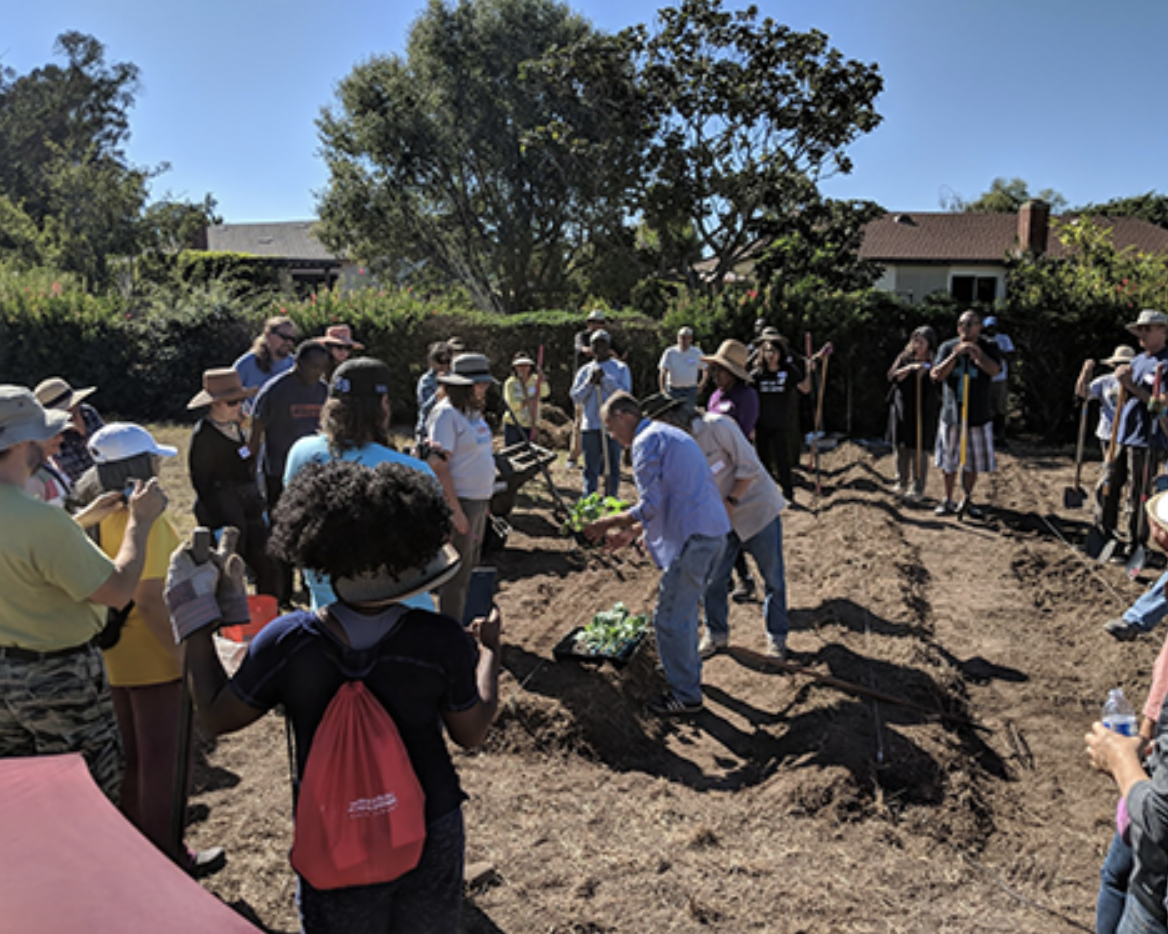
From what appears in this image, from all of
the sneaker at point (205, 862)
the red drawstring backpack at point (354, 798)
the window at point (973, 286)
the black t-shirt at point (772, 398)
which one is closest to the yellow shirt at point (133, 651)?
the sneaker at point (205, 862)

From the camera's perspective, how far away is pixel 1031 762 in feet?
17.1

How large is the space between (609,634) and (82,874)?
4393 mm

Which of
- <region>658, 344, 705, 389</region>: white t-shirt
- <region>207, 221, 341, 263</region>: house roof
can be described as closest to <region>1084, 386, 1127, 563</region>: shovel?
<region>658, 344, 705, 389</region>: white t-shirt

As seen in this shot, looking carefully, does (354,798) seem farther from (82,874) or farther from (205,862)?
(205,862)

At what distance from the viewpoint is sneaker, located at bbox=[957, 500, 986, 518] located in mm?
10633

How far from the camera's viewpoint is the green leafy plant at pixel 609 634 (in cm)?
596

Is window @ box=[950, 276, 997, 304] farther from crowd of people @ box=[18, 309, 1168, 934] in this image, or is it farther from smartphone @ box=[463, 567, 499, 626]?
smartphone @ box=[463, 567, 499, 626]

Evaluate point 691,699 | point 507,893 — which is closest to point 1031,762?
point 691,699

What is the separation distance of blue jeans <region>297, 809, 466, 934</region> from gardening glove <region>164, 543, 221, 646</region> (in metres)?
0.71

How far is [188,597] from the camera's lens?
2.31m

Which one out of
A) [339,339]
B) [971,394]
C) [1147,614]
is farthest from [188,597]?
[971,394]

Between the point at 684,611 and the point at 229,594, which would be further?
the point at 684,611

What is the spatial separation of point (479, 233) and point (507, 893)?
101 feet

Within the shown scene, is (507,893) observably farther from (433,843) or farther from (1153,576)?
(1153,576)
